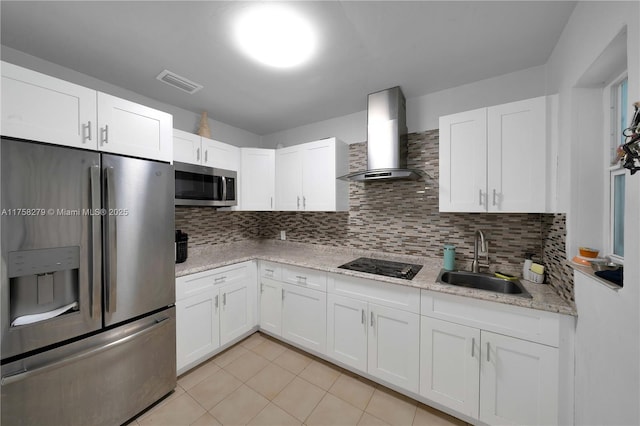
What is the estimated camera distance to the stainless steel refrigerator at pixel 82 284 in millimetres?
1104

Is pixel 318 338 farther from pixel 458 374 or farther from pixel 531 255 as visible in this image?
pixel 531 255

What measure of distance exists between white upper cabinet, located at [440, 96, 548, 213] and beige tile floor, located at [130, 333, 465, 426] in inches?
58.9

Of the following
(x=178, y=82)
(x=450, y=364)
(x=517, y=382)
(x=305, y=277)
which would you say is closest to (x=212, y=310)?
(x=305, y=277)

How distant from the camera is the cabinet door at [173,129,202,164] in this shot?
2.09 meters

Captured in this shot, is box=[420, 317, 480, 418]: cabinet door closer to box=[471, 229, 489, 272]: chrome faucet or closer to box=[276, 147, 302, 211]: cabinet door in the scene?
box=[471, 229, 489, 272]: chrome faucet

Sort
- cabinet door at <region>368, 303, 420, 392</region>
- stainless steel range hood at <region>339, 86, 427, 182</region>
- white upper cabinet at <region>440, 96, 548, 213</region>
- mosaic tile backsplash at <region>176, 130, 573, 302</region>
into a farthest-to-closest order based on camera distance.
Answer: stainless steel range hood at <region>339, 86, 427, 182</region> < mosaic tile backsplash at <region>176, 130, 573, 302</region> < cabinet door at <region>368, 303, 420, 392</region> < white upper cabinet at <region>440, 96, 548, 213</region>

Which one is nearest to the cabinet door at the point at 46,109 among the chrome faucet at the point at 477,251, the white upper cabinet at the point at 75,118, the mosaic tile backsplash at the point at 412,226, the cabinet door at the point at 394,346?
the white upper cabinet at the point at 75,118

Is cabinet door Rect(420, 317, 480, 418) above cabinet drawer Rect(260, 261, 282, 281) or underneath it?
underneath

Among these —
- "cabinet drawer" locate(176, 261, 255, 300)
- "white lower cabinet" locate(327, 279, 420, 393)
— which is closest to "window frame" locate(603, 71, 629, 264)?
"white lower cabinet" locate(327, 279, 420, 393)

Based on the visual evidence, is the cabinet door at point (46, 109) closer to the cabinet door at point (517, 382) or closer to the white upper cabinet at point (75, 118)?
the white upper cabinet at point (75, 118)

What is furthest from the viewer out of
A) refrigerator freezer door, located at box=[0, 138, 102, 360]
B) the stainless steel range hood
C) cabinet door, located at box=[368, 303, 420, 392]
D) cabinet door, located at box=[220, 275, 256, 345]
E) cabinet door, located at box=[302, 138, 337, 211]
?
cabinet door, located at box=[302, 138, 337, 211]

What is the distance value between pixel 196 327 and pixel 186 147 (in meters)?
1.63

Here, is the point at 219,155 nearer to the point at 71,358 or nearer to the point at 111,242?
the point at 111,242

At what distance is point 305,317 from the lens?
2135 millimetres
